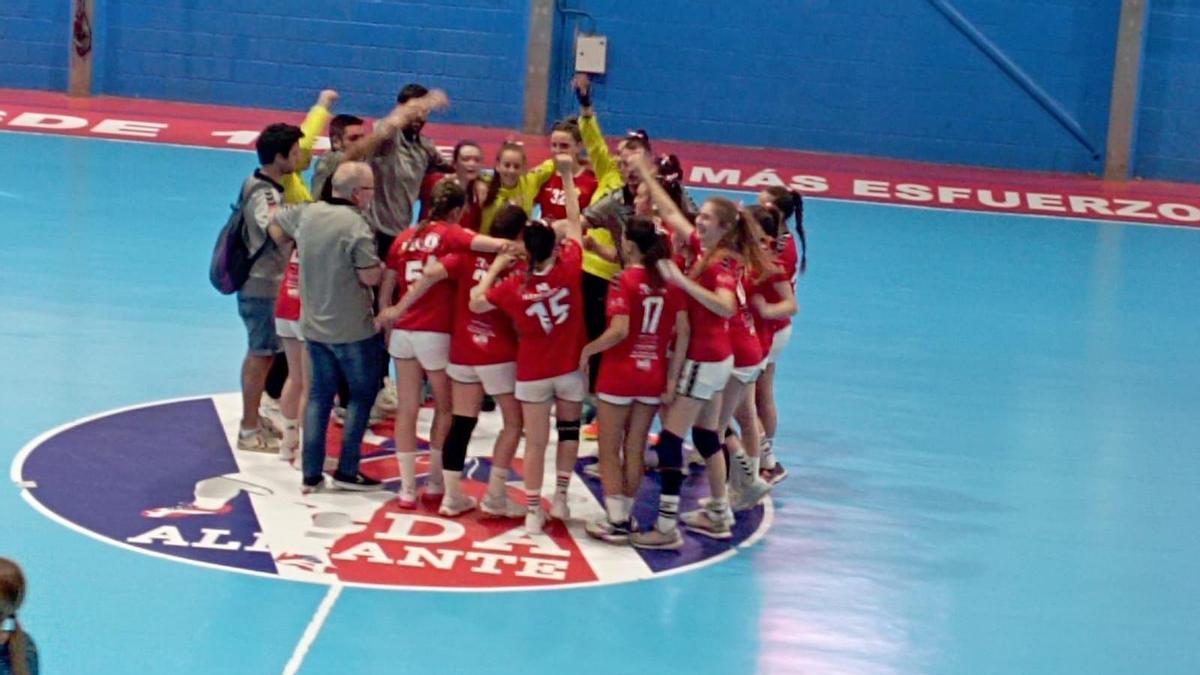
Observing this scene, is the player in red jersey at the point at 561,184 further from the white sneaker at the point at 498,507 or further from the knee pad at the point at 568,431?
the white sneaker at the point at 498,507

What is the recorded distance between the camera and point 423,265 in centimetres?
842

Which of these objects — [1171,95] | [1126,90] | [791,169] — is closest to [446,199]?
[791,169]

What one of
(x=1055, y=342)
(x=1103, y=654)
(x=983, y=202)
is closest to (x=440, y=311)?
(x=1103, y=654)

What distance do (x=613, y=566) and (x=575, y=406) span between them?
830 millimetres

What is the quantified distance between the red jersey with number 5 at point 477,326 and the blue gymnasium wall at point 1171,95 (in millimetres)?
14398

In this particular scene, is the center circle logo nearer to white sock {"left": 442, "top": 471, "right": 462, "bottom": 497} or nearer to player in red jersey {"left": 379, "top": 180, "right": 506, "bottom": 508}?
white sock {"left": 442, "top": 471, "right": 462, "bottom": 497}

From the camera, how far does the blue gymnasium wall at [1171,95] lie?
20.5m

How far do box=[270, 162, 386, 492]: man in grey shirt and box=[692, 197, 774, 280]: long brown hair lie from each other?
1630mm

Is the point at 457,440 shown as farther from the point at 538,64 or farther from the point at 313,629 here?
the point at 538,64

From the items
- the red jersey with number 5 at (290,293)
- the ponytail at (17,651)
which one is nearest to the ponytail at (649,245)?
the red jersey with number 5 at (290,293)

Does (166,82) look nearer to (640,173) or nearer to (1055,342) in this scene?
(1055,342)

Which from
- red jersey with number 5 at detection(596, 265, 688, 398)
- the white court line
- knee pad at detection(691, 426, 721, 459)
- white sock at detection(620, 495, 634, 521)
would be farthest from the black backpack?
knee pad at detection(691, 426, 721, 459)

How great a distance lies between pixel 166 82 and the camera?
2170 centimetres

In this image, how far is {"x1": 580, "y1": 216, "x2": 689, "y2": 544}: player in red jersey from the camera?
26.7 feet
